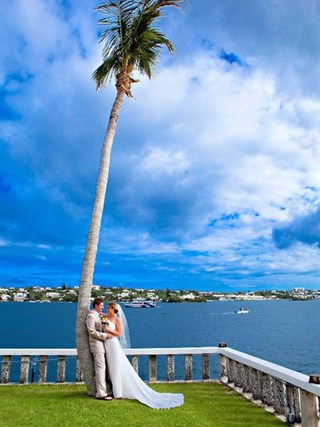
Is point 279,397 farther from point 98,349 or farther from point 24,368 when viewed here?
point 24,368

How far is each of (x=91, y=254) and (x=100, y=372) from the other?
2059 millimetres

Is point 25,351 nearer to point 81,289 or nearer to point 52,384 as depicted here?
point 52,384

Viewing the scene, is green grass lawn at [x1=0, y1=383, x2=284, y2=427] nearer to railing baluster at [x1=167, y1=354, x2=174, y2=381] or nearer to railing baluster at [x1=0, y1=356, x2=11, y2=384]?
railing baluster at [x1=0, y1=356, x2=11, y2=384]

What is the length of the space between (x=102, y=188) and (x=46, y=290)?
608 feet

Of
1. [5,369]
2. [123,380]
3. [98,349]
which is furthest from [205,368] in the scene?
[5,369]

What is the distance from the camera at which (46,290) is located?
18288 cm

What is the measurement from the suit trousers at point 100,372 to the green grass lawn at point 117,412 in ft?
0.68

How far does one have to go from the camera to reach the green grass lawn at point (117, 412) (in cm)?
577

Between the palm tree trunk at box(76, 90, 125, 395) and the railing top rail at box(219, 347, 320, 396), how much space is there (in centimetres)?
278

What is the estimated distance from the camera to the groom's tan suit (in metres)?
6.85

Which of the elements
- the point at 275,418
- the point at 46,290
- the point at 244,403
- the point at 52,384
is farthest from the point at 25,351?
the point at 46,290

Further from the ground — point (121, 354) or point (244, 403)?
point (121, 354)

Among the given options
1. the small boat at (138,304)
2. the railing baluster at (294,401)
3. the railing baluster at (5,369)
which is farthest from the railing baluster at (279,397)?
the small boat at (138,304)

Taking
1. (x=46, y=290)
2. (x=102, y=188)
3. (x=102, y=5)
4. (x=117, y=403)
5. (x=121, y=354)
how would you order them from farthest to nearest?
(x=46, y=290)
(x=102, y=5)
(x=102, y=188)
(x=121, y=354)
(x=117, y=403)
